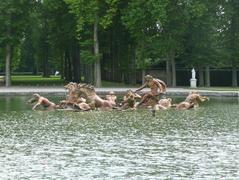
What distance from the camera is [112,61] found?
A: 76125 millimetres

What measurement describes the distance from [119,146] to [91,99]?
54.8 feet

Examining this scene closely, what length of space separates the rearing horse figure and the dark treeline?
88.2ft

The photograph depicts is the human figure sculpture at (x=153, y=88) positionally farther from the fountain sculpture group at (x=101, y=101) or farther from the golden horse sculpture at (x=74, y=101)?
the golden horse sculpture at (x=74, y=101)

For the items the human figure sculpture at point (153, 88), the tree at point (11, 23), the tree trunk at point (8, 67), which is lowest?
the human figure sculpture at point (153, 88)

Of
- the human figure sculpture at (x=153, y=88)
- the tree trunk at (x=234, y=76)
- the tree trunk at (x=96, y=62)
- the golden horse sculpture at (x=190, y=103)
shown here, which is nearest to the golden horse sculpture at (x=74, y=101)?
the human figure sculpture at (x=153, y=88)

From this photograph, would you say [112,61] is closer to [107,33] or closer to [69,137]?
[107,33]

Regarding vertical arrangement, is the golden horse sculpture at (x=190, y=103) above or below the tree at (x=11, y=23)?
below

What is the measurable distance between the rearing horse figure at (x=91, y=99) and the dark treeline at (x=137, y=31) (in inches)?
1058

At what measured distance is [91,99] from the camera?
37406 millimetres

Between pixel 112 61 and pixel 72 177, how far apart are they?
2384 inches

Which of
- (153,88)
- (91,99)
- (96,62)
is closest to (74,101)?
(91,99)

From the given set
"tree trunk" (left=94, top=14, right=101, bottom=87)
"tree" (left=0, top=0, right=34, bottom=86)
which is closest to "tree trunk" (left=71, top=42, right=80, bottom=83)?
"tree" (left=0, top=0, right=34, bottom=86)

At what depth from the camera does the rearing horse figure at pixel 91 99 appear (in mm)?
37062

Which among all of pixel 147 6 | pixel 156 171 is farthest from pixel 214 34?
pixel 156 171
